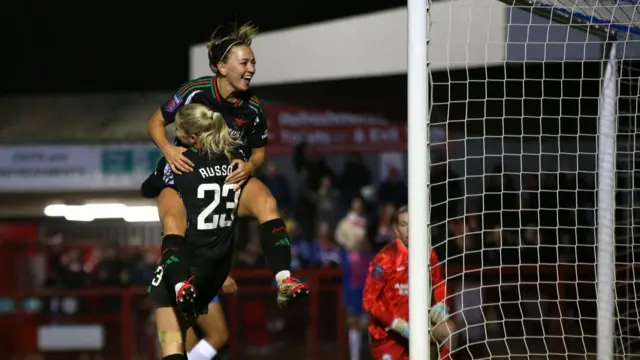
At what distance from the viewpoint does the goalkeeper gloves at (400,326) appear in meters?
6.52

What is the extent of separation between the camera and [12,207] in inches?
537

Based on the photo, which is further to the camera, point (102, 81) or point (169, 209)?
point (102, 81)

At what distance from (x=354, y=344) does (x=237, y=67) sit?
6.60 metres

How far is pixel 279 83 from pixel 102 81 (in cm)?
246

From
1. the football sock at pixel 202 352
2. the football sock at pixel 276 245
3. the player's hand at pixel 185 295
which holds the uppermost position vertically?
the football sock at pixel 276 245

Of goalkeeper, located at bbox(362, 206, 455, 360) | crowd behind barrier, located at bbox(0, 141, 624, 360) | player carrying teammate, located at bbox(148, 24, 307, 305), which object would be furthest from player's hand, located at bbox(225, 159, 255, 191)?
crowd behind barrier, located at bbox(0, 141, 624, 360)

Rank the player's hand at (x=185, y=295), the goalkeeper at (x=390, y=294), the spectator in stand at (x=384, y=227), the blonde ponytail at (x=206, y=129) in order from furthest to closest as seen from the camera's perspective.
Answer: the spectator in stand at (x=384, y=227)
the goalkeeper at (x=390, y=294)
the blonde ponytail at (x=206, y=129)
the player's hand at (x=185, y=295)

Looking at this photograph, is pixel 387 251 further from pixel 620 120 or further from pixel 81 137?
pixel 81 137

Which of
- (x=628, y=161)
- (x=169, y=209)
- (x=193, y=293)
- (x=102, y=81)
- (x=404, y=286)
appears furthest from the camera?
(x=102, y=81)

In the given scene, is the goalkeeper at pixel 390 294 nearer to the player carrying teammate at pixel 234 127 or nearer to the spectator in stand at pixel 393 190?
the player carrying teammate at pixel 234 127

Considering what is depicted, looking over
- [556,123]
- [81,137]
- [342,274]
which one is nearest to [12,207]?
[81,137]

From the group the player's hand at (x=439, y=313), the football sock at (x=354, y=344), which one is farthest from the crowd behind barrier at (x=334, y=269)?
the player's hand at (x=439, y=313)

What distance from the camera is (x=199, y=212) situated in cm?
530

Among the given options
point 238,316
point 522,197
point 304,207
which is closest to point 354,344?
point 238,316
